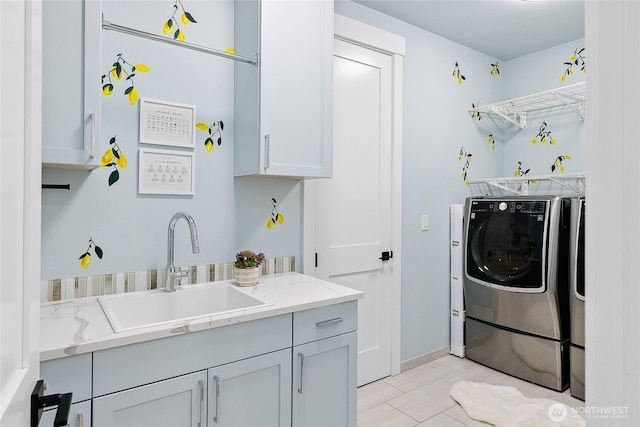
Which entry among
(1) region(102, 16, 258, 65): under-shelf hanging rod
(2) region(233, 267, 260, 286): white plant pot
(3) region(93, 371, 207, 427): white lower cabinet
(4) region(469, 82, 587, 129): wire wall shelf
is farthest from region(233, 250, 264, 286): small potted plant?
(4) region(469, 82, 587, 129): wire wall shelf

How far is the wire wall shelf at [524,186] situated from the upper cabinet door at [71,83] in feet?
9.67

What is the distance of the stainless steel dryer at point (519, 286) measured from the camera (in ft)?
8.87

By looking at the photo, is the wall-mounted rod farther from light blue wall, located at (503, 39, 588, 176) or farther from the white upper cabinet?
light blue wall, located at (503, 39, 588, 176)

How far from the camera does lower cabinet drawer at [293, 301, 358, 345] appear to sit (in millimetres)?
1698

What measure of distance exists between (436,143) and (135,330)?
103 inches

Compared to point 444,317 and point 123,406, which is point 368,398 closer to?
point 444,317

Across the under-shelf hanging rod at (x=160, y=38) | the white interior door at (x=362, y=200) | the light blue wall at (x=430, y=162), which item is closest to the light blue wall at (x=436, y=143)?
the light blue wall at (x=430, y=162)

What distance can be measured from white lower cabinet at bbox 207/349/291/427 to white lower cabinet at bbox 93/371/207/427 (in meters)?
0.05

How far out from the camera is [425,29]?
10.0ft

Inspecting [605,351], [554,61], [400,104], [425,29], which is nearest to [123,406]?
[605,351]

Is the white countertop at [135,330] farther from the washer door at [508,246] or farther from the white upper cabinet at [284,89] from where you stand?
the washer door at [508,246]

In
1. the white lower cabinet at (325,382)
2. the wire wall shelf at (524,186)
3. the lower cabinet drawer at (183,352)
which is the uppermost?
the wire wall shelf at (524,186)

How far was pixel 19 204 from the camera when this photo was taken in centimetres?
60

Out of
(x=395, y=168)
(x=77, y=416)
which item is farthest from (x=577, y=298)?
(x=77, y=416)
